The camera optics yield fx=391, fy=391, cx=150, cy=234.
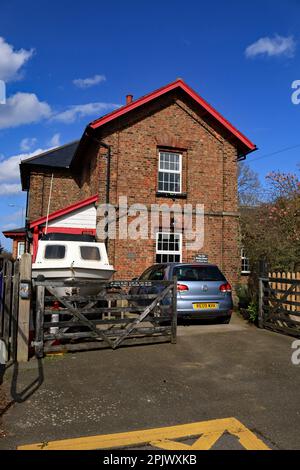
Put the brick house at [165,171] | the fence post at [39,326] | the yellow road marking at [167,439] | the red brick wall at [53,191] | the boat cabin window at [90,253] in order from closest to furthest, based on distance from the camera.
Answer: the yellow road marking at [167,439]
the fence post at [39,326]
the boat cabin window at [90,253]
the brick house at [165,171]
the red brick wall at [53,191]

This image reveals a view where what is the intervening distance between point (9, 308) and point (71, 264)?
2.78 metres

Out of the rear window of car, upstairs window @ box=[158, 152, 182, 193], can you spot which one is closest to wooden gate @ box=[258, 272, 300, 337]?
the rear window of car

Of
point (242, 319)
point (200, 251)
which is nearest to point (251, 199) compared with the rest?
point (200, 251)

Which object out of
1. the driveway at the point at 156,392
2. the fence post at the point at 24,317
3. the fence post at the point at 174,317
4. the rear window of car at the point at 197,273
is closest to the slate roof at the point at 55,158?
the rear window of car at the point at 197,273

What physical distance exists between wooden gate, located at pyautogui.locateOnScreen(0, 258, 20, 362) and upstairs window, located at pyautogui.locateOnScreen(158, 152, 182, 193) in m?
9.34

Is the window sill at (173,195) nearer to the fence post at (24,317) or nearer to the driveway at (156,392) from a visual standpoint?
the driveway at (156,392)

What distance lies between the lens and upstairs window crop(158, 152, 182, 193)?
50.7ft

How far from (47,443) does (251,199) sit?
36.6 metres

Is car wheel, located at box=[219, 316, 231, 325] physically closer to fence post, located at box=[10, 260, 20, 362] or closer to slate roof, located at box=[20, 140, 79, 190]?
fence post, located at box=[10, 260, 20, 362]

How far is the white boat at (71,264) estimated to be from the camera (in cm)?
923

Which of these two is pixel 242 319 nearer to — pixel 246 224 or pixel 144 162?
pixel 246 224

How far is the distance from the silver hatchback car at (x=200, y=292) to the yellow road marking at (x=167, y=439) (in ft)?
17.3

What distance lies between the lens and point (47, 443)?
3.81 meters

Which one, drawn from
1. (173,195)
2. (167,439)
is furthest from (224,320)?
(167,439)
